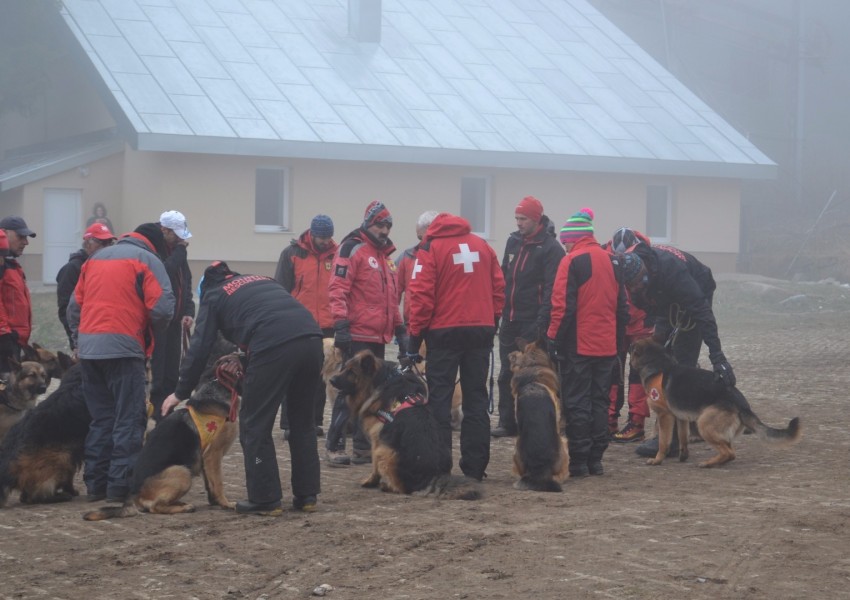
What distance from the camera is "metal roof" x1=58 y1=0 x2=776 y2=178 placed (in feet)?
75.0

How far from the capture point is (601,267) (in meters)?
8.22

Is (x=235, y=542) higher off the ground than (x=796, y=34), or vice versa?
(x=796, y=34)

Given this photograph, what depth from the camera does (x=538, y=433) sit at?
759 cm

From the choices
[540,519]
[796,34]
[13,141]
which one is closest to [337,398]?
[540,519]

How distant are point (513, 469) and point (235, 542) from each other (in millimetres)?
2447

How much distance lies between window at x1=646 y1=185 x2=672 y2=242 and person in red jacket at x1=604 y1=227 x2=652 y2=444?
61.0 feet

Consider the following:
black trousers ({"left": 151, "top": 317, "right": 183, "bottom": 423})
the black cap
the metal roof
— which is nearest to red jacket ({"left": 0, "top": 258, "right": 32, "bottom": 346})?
the black cap

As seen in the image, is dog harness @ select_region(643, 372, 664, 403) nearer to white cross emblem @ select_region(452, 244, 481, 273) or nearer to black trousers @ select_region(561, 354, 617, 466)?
black trousers @ select_region(561, 354, 617, 466)

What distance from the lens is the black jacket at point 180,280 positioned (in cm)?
860

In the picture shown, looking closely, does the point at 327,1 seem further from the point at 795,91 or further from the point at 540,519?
the point at 540,519

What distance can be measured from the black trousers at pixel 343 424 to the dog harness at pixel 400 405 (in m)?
0.94

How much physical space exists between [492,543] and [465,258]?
2478 millimetres

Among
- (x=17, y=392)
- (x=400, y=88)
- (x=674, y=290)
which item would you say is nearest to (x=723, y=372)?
(x=674, y=290)

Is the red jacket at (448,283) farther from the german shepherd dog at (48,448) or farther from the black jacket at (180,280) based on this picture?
the german shepherd dog at (48,448)
